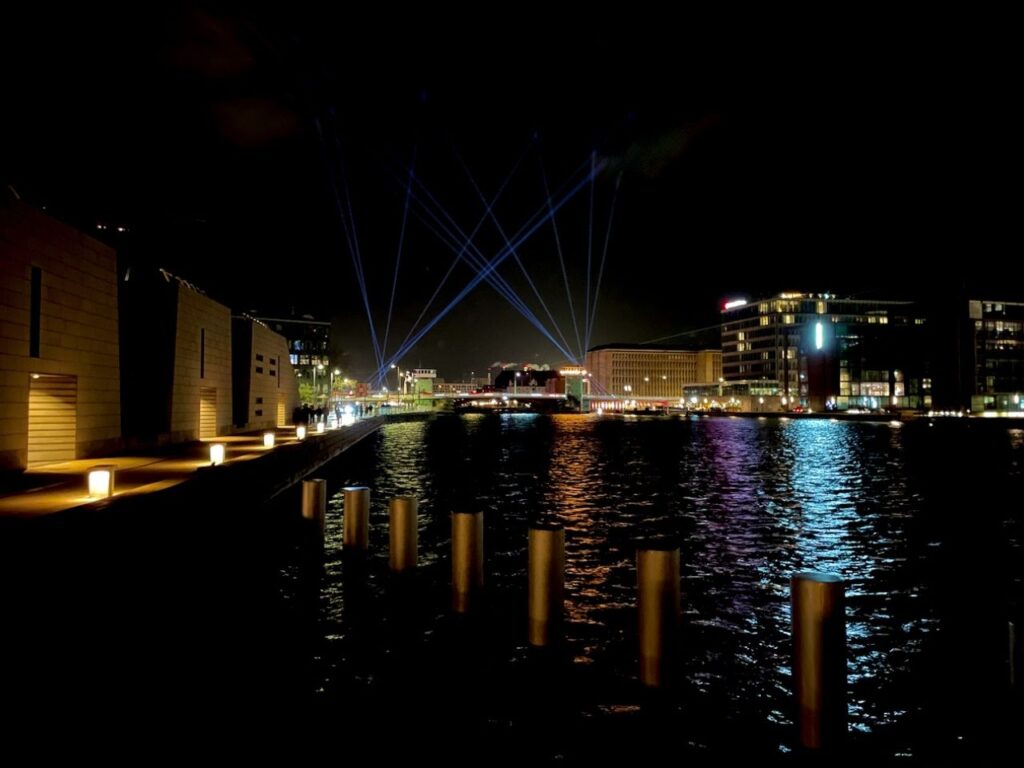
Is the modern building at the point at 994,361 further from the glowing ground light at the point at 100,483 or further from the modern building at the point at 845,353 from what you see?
the glowing ground light at the point at 100,483

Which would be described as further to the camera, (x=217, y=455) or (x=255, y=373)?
(x=255, y=373)

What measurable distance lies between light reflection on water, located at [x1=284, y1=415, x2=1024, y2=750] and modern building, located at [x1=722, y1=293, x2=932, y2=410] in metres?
106

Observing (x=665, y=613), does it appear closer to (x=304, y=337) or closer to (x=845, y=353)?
(x=845, y=353)

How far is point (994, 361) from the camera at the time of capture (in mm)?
123438

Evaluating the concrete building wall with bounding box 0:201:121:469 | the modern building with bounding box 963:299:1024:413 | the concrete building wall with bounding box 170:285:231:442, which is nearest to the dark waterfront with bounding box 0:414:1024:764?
the concrete building wall with bounding box 0:201:121:469

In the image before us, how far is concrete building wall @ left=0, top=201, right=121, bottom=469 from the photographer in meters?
18.4

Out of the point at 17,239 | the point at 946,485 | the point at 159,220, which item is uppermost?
the point at 159,220

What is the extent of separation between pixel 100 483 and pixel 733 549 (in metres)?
13.8

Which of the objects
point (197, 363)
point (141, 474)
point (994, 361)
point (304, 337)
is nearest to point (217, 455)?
point (141, 474)

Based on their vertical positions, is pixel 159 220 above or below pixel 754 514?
above

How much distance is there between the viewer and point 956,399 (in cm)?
12250

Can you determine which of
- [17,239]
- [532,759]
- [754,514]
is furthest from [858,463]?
[17,239]

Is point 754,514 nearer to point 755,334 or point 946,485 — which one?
point 946,485

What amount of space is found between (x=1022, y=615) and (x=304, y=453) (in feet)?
84.3
